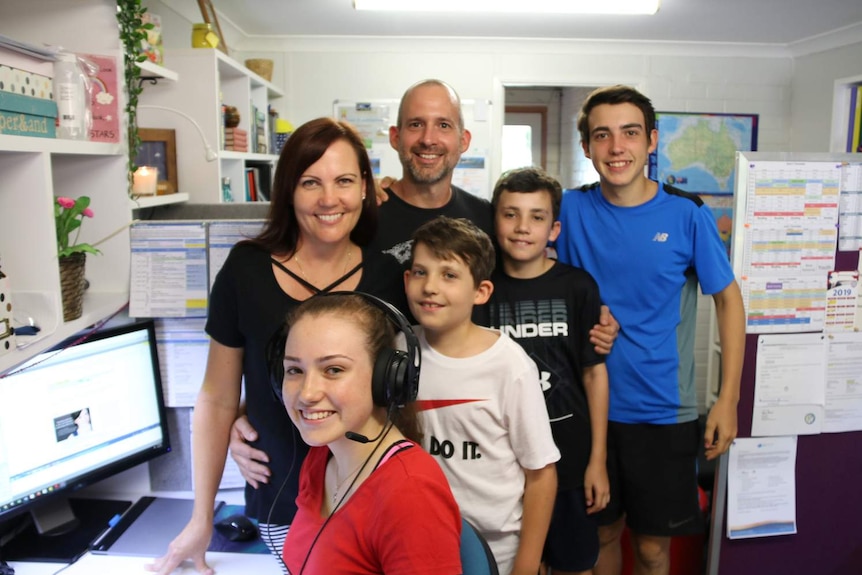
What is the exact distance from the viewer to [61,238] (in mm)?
1518

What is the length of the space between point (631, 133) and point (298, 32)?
2919 millimetres

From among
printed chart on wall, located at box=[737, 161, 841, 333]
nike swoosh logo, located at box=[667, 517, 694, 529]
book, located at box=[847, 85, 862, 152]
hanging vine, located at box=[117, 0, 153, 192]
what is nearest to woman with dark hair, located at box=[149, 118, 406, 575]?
hanging vine, located at box=[117, 0, 153, 192]

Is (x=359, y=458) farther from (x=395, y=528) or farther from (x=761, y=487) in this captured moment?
(x=761, y=487)

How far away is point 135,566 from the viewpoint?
4.91 ft

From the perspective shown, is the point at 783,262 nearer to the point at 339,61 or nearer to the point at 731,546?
the point at 731,546

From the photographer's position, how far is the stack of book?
2904 mm

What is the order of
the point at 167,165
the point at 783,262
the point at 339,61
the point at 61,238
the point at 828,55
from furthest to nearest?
the point at 339,61 < the point at 828,55 < the point at 167,165 < the point at 783,262 < the point at 61,238

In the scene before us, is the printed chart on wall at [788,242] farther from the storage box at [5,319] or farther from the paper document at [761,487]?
the storage box at [5,319]

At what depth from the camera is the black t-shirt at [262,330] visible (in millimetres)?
1364

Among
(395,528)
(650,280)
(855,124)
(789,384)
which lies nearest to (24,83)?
(395,528)

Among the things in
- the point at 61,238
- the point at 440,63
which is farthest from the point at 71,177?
the point at 440,63

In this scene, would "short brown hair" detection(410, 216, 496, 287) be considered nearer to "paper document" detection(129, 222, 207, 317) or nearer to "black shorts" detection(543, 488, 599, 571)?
"black shorts" detection(543, 488, 599, 571)

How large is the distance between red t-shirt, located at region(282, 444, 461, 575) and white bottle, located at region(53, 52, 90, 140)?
107cm

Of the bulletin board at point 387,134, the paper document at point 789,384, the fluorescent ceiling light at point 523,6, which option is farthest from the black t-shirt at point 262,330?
the bulletin board at point 387,134
